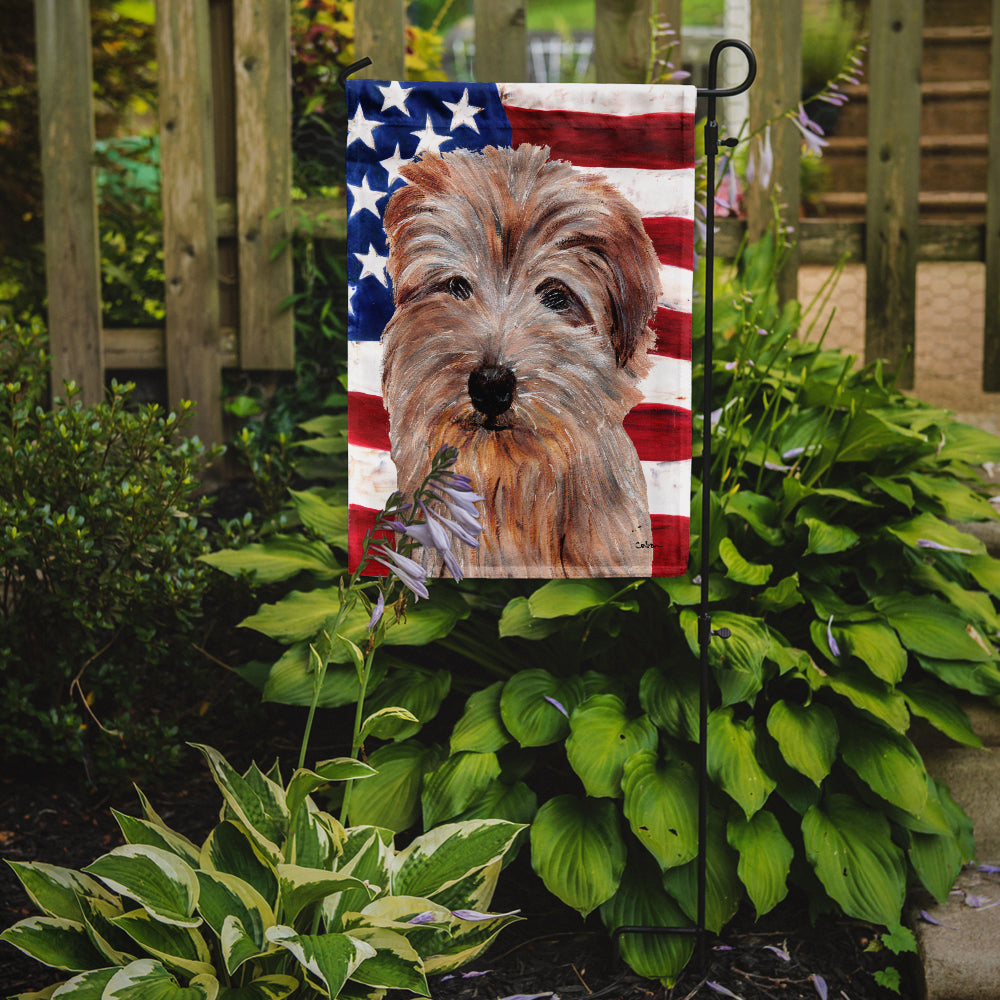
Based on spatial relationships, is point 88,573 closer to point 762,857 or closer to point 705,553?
point 705,553

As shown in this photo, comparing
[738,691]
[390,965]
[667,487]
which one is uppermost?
[667,487]

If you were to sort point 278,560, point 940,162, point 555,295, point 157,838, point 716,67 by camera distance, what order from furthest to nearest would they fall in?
point 940,162, point 278,560, point 555,295, point 716,67, point 157,838

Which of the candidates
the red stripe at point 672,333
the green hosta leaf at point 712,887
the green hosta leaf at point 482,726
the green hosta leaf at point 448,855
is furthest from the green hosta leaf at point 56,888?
the red stripe at point 672,333

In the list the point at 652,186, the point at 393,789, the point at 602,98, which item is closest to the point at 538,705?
the point at 393,789

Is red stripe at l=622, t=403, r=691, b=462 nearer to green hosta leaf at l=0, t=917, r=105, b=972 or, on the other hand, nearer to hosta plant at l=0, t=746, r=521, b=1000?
hosta plant at l=0, t=746, r=521, b=1000

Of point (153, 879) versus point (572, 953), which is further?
point (572, 953)

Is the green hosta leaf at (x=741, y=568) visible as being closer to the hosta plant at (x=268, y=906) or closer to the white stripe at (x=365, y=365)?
the hosta plant at (x=268, y=906)

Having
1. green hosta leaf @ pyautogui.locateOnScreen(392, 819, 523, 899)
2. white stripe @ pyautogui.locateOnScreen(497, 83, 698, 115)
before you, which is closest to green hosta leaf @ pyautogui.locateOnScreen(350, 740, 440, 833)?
green hosta leaf @ pyautogui.locateOnScreen(392, 819, 523, 899)
